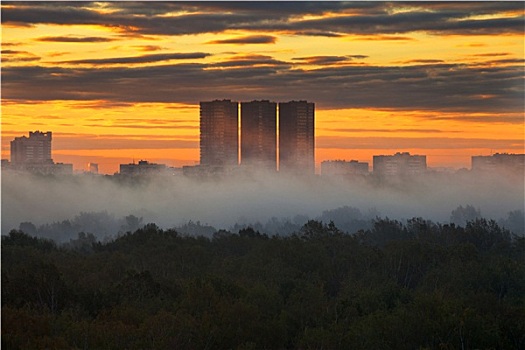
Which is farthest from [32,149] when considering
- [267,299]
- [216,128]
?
[267,299]

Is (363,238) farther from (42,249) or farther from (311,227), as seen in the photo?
(42,249)

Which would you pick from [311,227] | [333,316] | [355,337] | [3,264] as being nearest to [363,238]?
[311,227]

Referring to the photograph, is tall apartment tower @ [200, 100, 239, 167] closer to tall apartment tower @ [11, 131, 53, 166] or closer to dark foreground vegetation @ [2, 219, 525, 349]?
tall apartment tower @ [11, 131, 53, 166]

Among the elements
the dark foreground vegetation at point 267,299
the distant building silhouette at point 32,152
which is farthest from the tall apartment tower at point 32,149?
the dark foreground vegetation at point 267,299

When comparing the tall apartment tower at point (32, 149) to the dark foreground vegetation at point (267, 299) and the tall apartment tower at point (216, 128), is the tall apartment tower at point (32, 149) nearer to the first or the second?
the tall apartment tower at point (216, 128)

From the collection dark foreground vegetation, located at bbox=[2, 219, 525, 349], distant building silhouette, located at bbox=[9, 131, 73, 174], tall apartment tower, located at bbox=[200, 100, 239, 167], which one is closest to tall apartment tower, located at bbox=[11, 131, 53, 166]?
distant building silhouette, located at bbox=[9, 131, 73, 174]

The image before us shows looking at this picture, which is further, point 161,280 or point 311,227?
point 311,227

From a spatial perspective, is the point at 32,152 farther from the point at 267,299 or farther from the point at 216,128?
the point at 267,299

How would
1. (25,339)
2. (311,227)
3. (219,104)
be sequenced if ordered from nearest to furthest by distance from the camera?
1. (25,339)
2. (311,227)
3. (219,104)
